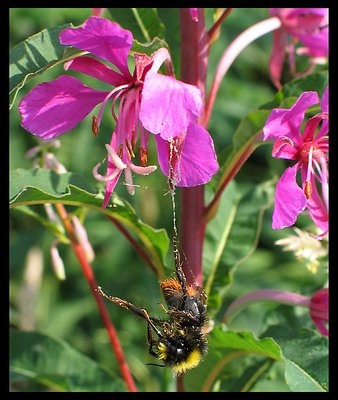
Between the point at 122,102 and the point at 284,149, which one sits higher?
the point at 122,102

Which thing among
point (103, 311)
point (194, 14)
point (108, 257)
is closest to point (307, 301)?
point (103, 311)

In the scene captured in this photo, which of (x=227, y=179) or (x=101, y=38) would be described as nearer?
(x=101, y=38)

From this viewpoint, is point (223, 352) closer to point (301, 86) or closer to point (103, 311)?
Result: point (103, 311)

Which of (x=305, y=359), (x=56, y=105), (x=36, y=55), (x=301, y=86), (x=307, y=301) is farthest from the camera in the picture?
(x=307, y=301)

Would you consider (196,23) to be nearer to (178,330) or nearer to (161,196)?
(178,330)

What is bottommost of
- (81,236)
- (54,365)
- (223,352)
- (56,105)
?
(54,365)

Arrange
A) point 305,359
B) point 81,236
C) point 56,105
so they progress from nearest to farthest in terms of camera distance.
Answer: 1. point 56,105
2. point 305,359
3. point 81,236

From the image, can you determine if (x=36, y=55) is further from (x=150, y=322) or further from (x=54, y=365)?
(x=54, y=365)

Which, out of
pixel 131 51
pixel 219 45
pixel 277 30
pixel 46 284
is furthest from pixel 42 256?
pixel 131 51

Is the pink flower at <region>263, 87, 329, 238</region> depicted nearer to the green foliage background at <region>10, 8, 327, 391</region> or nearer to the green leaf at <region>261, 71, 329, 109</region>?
the green leaf at <region>261, 71, 329, 109</region>
